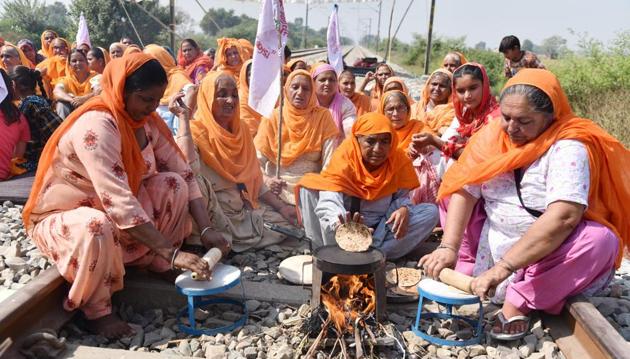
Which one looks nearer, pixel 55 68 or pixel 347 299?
pixel 347 299

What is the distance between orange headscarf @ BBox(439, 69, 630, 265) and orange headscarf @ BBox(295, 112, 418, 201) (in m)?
0.90

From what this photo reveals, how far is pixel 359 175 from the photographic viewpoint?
3871mm

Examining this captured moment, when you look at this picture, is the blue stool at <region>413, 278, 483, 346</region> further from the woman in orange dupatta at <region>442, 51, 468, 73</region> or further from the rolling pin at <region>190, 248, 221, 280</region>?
the woman in orange dupatta at <region>442, 51, 468, 73</region>

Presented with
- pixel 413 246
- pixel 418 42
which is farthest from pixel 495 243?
pixel 418 42

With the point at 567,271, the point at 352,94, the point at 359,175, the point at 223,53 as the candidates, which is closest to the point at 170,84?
the point at 223,53

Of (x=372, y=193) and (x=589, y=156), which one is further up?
(x=589, y=156)

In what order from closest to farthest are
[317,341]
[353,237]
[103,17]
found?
[317,341] → [353,237] → [103,17]

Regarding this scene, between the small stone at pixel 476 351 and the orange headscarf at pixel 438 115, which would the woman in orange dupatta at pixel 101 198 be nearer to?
the small stone at pixel 476 351

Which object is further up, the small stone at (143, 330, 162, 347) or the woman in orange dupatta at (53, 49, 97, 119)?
the woman in orange dupatta at (53, 49, 97, 119)

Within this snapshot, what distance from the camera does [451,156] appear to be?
4.29 meters

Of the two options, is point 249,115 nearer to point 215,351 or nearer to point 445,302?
point 215,351

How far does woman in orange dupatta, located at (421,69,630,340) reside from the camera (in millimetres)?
2729

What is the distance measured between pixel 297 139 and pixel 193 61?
4.48m

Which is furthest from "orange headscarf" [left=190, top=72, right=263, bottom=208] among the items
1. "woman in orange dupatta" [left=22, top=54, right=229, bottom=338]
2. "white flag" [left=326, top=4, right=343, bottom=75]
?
"white flag" [left=326, top=4, right=343, bottom=75]
